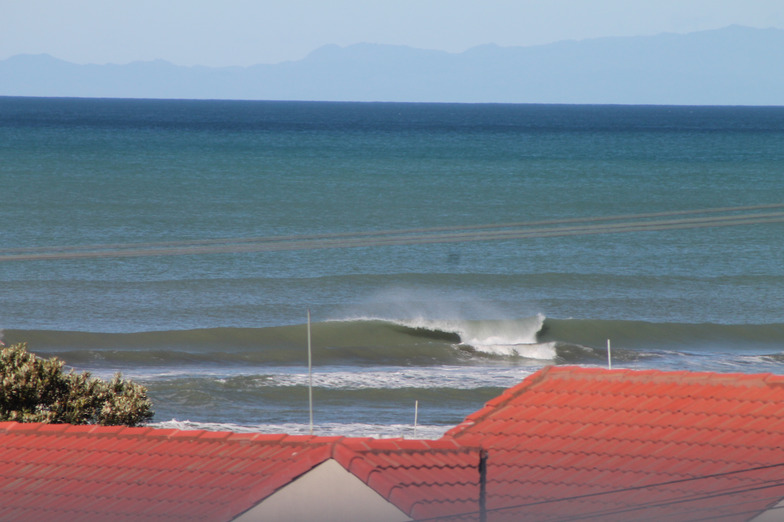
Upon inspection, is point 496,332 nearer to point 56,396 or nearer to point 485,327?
point 485,327

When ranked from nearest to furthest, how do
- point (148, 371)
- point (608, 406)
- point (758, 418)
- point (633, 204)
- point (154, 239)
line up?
point (758, 418) < point (608, 406) < point (148, 371) < point (154, 239) < point (633, 204)

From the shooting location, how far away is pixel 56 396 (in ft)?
41.6

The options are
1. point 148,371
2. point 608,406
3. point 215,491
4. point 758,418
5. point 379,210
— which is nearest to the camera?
point 215,491

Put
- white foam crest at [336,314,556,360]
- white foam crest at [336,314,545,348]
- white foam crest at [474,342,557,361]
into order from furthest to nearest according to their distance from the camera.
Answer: white foam crest at [336,314,545,348] < white foam crest at [336,314,556,360] < white foam crest at [474,342,557,361]

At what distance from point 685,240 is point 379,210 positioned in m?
16.1

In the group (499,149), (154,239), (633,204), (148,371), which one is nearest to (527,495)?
(148,371)

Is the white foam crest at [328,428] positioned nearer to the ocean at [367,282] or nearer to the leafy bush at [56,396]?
the ocean at [367,282]

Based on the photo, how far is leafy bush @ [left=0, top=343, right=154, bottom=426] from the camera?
1231cm

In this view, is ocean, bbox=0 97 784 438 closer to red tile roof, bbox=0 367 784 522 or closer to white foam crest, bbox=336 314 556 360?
white foam crest, bbox=336 314 556 360

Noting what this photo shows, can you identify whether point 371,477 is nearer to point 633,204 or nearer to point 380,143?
point 633,204

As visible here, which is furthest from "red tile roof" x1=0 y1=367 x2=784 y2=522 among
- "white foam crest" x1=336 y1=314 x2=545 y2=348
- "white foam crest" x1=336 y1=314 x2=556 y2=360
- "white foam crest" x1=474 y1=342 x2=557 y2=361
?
"white foam crest" x1=336 y1=314 x2=545 y2=348

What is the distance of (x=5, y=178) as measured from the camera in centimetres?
6097

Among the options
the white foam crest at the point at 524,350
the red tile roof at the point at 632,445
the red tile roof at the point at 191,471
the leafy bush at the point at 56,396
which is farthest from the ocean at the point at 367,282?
the red tile roof at the point at 632,445

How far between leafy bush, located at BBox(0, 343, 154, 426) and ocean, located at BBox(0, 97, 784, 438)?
1.50 meters
